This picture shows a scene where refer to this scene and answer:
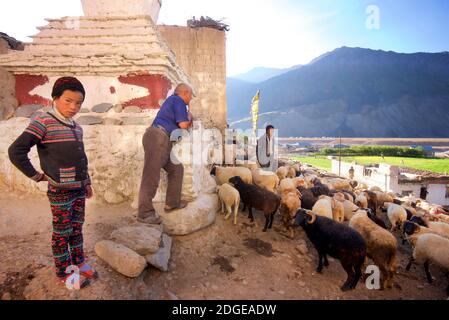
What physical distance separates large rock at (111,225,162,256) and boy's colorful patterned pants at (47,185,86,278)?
58cm

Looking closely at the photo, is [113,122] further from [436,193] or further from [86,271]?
[436,193]

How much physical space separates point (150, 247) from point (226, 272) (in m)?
1.11

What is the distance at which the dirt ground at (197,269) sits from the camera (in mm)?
2467

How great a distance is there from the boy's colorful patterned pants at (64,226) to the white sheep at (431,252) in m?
4.97

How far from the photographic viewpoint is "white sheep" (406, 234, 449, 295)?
380cm

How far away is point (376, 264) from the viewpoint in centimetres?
376

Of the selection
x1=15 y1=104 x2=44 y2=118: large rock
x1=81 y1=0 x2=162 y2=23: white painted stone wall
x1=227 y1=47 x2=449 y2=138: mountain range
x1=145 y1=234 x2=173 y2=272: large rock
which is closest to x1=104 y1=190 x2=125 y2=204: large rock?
x1=145 y1=234 x2=173 y2=272: large rock

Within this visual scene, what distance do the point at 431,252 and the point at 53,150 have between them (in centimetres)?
538

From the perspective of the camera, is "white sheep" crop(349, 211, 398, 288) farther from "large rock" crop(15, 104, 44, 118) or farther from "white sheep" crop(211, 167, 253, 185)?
"large rock" crop(15, 104, 44, 118)

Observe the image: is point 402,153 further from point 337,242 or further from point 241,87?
point 241,87

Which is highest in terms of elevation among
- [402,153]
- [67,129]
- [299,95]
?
[299,95]

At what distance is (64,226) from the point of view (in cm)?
231

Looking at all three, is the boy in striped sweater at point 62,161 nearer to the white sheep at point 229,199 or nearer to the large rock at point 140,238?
the large rock at point 140,238
